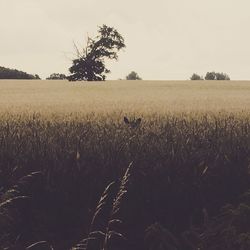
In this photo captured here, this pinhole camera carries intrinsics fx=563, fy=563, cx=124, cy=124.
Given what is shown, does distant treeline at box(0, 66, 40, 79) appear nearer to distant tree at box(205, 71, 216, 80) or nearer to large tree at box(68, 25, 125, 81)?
large tree at box(68, 25, 125, 81)

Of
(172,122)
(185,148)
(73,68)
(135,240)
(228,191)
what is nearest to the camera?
(135,240)

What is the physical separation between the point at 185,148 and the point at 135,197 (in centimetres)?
71

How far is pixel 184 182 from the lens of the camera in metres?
4.07

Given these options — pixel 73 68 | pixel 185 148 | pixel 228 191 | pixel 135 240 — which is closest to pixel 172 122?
pixel 185 148

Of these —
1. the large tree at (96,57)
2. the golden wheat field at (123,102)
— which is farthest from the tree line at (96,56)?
the golden wheat field at (123,102)

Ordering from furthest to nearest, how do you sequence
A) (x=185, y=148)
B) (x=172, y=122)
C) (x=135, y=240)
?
(x=172, y=122) < (x=185, y=148) < (x=135, y=240)

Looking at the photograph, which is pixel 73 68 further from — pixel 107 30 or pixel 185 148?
pixel 185 148

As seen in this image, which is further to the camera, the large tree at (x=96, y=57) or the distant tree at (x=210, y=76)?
the distant tree at (x=210, y=76)

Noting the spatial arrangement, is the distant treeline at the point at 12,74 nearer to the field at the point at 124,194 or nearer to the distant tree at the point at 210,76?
Answer: the distant tree at the point at 210,76

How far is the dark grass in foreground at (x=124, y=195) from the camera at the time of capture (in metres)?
3.78

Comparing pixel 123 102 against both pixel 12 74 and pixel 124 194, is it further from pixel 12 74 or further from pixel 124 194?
pixel 12 74

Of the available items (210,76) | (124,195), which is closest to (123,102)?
(124,195)

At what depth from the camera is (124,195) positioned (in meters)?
3.99

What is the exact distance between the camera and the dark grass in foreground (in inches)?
149
